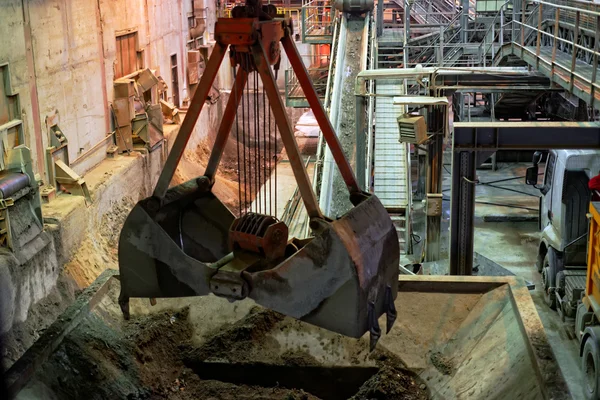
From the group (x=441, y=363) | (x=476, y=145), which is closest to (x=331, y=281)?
(x=441, y=363)

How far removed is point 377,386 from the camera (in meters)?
7.41

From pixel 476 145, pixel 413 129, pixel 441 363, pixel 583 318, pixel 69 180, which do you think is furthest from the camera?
pixel 69 180

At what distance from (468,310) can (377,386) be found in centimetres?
142

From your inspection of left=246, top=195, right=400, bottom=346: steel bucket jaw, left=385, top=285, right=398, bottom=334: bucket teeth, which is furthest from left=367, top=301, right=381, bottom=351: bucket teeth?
left=385, top=285, right=398, bottom=334: bucket teeth

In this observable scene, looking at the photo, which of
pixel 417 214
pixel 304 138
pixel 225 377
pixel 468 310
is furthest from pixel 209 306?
pixel 304 138

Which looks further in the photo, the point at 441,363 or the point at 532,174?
the point at 532,174

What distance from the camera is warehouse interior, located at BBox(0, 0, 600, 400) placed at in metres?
5.79

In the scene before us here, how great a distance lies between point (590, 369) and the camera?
29.7 feet

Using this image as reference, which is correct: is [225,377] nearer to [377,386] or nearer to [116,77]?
[377,386]

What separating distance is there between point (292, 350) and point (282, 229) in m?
2.51

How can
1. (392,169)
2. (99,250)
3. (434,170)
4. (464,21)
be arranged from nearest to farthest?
(434,170)
(99,250)
(392,169)
(464,21)

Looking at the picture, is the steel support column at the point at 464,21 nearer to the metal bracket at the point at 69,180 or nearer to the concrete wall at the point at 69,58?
the concrete wall at the point at 69,58

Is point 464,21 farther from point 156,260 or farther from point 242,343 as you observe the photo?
point 156,260

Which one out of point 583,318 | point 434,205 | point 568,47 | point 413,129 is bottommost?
point 583,318
